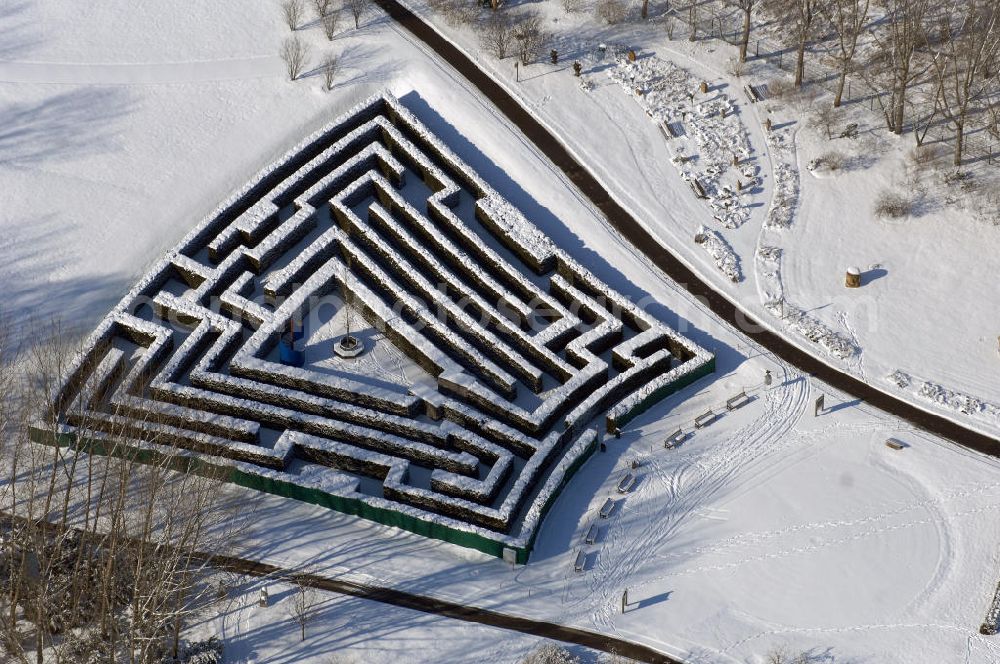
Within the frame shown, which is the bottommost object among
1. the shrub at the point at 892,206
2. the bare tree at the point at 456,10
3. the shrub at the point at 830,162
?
the shrub at the point at 892,206

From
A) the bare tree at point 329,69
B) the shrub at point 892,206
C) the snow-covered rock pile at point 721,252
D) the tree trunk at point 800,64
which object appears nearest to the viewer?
the snow-covered rock pile at point 721,252

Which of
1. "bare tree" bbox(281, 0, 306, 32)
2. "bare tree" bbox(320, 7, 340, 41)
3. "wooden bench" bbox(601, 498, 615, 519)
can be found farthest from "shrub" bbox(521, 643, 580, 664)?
"bare tree" bbox(281, 0, 306, 32)

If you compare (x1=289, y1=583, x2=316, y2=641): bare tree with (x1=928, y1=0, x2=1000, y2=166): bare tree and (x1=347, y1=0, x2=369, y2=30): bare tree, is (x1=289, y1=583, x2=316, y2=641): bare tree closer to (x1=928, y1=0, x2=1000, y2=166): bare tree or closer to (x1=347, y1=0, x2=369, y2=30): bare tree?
(x1=347, y1=0, x2=369, y2=30): bare tree

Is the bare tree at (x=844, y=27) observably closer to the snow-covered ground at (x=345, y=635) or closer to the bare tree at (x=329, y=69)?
the bare tree at (x=329, y=69)

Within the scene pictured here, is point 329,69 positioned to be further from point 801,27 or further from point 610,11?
point 801,27

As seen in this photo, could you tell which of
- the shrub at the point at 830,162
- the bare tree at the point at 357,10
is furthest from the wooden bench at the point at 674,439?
the bare tree at the point at 357,10

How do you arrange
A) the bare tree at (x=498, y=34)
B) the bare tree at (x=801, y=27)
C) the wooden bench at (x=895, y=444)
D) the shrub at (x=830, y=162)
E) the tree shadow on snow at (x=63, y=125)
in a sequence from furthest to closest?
the bare tree at (x=498, y=34) < the bare tree at (x=801, y=27) < the tree shadow on snow at (x=63, y=125) < the shrub at (x=830, y=162) < the wooden bench at (x=895, y=444)
